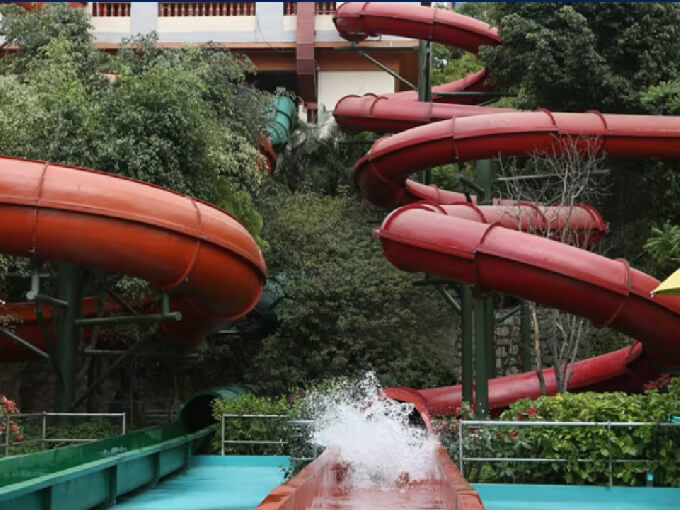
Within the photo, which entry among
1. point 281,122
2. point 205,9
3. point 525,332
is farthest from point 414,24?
point 205,9

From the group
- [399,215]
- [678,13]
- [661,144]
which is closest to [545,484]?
[399,215]

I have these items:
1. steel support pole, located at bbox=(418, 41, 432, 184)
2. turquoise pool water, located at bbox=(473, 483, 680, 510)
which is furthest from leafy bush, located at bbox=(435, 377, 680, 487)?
steel support pole, located at bbox=(418, 41, 432, 184)

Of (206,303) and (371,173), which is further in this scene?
(371,173)

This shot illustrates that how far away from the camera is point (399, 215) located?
11805mm

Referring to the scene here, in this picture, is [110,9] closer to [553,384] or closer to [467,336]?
[467,336]

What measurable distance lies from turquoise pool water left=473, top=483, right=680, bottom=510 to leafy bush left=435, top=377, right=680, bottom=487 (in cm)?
19

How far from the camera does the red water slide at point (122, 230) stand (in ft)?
33.7

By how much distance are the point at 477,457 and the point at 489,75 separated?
12504 millimetres

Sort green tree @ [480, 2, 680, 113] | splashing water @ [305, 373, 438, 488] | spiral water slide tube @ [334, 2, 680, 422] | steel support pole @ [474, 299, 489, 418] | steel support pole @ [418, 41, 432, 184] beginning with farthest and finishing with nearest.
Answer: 1. steel support pole @ [418, 41, 432, 184]
2. green tree @ [480, 2, 680, 113]
3. steel support pole @ [474, 299, 489, 418]
4. spiral water slide tube @ [334, 2, 680, 422]
5. splashing water @ [305, 373, 438, 488]

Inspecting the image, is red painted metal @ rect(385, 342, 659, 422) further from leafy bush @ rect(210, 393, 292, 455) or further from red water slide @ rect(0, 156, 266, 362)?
red water slide @ rect(0, 156, 266, 362)

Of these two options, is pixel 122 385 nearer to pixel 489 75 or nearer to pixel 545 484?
pixel 489 75

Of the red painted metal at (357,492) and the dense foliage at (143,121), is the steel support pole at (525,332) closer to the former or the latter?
the dense foliage at (143,121)

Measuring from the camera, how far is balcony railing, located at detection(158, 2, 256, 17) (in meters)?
24.9

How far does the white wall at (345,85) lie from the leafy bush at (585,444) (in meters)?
16.9
